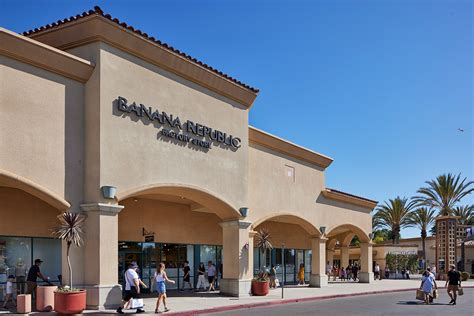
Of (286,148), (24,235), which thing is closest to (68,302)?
(24,235)

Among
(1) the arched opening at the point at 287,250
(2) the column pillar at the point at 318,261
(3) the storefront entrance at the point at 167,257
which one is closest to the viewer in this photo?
(3) the storefront entrance at the point at 167,257

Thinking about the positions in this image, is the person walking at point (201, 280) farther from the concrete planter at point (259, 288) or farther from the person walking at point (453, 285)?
the person walking at point (453, 285)

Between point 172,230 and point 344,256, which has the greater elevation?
point 172,230

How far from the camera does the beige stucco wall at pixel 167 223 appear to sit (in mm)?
24844

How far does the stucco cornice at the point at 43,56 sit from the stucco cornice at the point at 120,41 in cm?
111

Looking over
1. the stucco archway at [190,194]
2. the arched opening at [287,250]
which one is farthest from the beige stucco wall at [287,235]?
the stucco archway at [190,194]

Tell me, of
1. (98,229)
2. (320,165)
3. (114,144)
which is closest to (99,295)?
(98,229)

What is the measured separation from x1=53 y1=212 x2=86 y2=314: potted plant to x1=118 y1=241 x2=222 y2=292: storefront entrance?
808cm

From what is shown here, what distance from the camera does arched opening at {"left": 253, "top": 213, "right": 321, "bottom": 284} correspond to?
114 feet

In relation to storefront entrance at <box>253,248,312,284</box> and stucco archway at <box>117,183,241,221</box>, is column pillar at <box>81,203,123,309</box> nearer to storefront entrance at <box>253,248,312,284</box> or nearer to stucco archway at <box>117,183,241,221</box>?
stucco archway at <box>117,183,241,221</box>

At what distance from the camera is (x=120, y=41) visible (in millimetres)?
18297

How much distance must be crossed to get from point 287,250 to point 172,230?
1313 centimetres

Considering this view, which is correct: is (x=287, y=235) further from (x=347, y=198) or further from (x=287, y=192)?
(x=287, y=192)

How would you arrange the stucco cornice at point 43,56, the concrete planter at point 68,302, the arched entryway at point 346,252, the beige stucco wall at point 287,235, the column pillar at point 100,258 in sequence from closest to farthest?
1. the stucco cornice at point 43,56
2. the concrete planter at point 68,302
3. the column pillar at point 100,258
4. the beige stucco wall at point 287,235
5. the arched entryway at point 346,252
